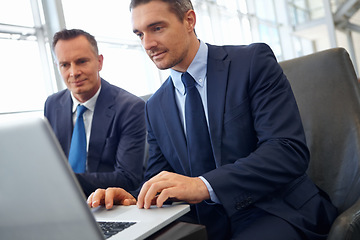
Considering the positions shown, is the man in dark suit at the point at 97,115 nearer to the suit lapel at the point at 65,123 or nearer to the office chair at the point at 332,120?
the suit lapel at the point at 65,123

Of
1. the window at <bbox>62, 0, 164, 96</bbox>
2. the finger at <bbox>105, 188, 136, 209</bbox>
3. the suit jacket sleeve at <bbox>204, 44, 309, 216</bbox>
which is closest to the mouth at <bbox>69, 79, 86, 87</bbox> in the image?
the suit jacket sleeve at <bbox>204, 44, 309, 216</bbox>

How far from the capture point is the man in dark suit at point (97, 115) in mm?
2074

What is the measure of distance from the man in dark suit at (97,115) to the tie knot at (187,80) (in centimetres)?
78

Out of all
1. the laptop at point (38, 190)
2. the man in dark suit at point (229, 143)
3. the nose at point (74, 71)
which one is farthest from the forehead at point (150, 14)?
the laptop at point (38, 190)

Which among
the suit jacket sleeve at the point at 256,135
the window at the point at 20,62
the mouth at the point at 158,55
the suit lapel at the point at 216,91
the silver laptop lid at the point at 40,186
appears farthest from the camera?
the window at the point at 20,62

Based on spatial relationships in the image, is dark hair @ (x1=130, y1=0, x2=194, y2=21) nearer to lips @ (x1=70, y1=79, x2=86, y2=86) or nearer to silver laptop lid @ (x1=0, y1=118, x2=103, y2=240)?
lips @ (x1=70, y1=79, x2=86, y2=86)

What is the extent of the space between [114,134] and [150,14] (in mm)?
873

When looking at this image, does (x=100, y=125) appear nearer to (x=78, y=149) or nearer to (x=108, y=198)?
(x=78, y=149)

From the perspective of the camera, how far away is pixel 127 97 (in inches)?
89.4

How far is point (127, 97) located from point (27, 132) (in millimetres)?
1796

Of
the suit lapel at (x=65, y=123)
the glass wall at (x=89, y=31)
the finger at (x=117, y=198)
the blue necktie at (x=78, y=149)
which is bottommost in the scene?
the finger at (x=117, y=198)

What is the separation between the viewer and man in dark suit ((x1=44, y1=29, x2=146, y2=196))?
207 centimetres

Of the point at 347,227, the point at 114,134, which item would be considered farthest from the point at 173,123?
the point at 114,134

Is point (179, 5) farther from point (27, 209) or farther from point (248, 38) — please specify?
point (248, 38)
